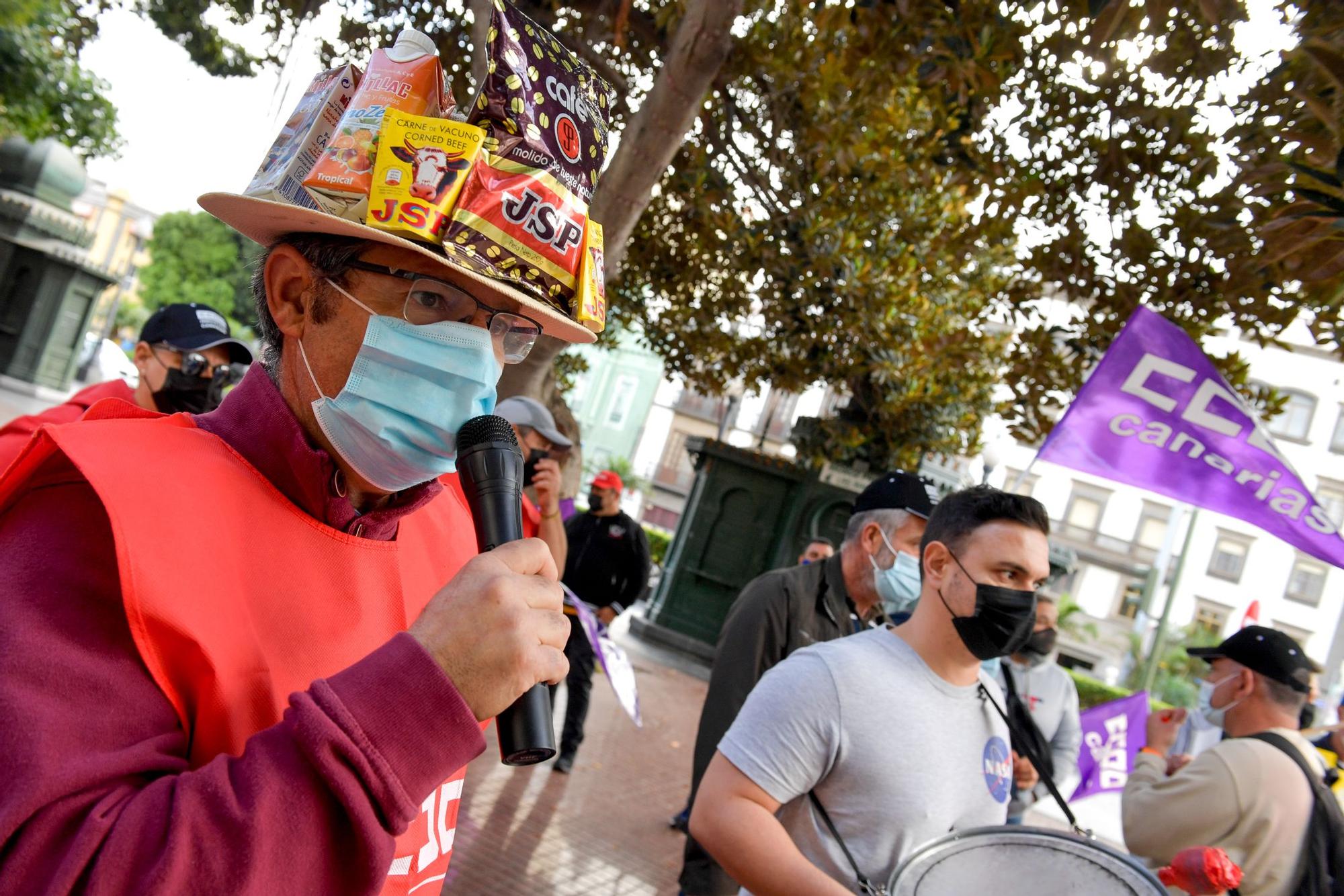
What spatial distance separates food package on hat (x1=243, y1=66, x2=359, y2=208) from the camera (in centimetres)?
148

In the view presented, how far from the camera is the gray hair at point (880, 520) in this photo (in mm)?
3820

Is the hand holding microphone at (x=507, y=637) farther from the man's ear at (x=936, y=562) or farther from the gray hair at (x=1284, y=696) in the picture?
the gray hair at (x=1284, y=696)

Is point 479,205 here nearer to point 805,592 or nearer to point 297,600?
point 297,600

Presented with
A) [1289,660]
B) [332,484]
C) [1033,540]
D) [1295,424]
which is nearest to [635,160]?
[1033,540]

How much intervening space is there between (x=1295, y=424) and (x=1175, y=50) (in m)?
46.5

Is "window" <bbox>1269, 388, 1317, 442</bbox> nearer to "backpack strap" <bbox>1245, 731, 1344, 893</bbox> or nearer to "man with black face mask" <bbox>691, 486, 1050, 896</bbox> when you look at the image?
"backpack strap" <bbox>1245, 731, 1344, 893</bbox>

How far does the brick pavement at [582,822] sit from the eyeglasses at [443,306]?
4.30m

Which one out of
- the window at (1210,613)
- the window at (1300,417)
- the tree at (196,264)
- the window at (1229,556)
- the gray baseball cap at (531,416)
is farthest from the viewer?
the tree at (196,264)

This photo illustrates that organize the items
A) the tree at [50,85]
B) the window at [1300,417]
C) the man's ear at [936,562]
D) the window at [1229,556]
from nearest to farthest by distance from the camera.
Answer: the man's ear at [936,562]
the tree at [50,85]
the window at [1300,417]
the window at [1229,556]

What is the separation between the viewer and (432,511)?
1804mm

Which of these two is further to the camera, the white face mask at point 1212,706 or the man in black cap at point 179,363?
the man in black cap at point 179,363

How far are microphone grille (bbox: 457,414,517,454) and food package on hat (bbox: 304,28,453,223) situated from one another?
0.34m

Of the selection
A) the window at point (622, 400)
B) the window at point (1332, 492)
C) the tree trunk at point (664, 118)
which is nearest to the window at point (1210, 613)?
the window at point (1332, 492)

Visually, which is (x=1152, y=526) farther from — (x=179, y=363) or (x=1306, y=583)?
(x=179, y=363)
